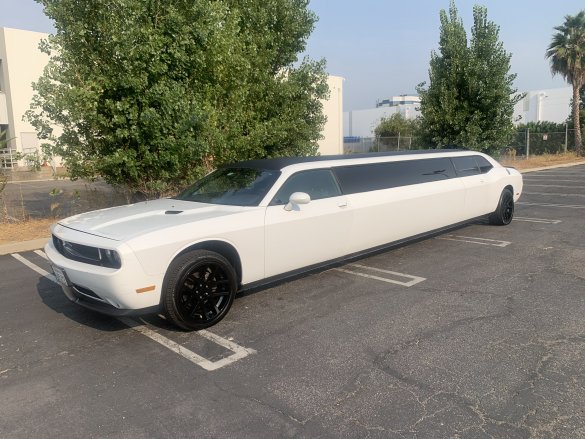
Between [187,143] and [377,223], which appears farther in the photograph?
[187,143]

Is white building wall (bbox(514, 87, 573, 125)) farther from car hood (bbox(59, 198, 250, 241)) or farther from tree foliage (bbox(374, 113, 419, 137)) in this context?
car hood (bbox(59, 198, 250, 241))

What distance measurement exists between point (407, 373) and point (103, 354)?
242cm

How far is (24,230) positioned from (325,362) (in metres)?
7.89

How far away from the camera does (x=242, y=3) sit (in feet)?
36.6

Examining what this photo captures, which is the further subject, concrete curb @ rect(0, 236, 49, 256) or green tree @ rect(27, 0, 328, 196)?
concrete curb @ rect(0, 236, 49, 256)

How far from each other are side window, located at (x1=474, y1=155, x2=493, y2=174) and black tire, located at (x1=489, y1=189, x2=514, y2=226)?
607mm

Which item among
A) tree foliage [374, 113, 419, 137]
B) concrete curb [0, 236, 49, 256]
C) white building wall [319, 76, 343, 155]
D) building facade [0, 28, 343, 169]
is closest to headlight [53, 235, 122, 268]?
concrete curb [0, 236, 49, 256]

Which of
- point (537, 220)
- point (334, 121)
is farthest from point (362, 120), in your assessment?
point (537, 220)

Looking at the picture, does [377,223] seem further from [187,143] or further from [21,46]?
[21,46]

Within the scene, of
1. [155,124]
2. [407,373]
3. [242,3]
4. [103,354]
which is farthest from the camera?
[242,3]

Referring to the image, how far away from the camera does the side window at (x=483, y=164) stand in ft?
27.6

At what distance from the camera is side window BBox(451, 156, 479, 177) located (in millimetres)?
7922

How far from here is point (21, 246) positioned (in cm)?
812

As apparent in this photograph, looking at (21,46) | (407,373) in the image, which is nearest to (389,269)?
(407,373)
